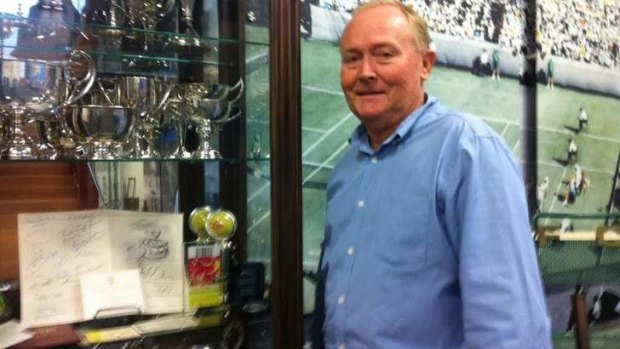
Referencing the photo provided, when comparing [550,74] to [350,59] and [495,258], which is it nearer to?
[350,59]

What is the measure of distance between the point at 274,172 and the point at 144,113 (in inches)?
12.4

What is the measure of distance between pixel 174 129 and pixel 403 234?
534 millimetres

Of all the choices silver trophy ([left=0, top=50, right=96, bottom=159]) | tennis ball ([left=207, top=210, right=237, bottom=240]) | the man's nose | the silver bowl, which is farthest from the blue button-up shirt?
silver trophy ([left=0, top=50, right=96, bottom=159])

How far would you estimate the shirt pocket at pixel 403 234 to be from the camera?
1.11 m

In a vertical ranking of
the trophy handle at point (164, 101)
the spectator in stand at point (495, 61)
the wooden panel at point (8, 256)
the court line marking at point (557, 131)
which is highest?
the spectator in stand at point (495, 61)

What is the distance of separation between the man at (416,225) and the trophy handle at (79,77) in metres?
0.49

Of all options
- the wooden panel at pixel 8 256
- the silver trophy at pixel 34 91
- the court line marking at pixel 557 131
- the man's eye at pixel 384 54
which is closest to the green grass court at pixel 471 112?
the court line marking at pixel 557 131

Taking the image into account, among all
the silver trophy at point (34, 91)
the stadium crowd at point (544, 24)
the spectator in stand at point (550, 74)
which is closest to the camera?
the silver trophy at point (34, 91)

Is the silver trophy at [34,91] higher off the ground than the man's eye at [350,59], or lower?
lower

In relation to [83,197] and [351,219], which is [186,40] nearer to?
[83,197]

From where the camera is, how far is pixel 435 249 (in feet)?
3.60

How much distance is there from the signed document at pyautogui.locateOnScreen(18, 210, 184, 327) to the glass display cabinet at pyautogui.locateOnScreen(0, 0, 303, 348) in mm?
26

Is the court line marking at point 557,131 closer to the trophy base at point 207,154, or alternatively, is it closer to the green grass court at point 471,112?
the green grass court at point 471,112

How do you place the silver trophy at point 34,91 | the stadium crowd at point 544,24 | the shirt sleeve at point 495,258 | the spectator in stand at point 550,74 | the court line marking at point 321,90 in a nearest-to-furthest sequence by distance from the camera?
the shirt sleeve at point 495,258 < the silver trophy at point 34,91 < the court line marking at point 321,90 < the stadium crowd at point 544,24 < the spectator in stand at point 550,74
